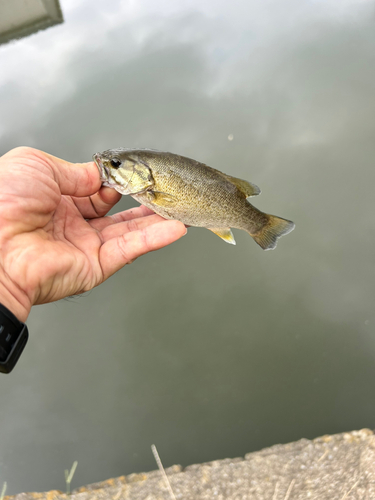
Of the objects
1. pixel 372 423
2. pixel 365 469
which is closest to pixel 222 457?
pixel 365 469

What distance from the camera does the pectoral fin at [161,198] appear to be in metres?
2.85

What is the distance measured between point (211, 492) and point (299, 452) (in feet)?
2.92

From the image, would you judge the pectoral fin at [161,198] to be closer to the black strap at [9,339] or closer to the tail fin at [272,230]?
the tail fin at [272,230]

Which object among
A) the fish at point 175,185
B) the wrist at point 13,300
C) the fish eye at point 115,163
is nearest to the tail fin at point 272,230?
the fish at point 175,185

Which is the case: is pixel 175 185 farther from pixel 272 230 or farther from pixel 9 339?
pixel 9 339

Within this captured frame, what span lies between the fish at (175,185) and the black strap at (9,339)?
4.22 ft

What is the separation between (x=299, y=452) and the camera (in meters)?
3.23

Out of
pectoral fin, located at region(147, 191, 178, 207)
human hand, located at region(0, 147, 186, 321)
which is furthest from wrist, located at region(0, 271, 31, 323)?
pectoral fin, located at region(147, 191, 178, 207)

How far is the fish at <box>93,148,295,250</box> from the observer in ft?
9.20

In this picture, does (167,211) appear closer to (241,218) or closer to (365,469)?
(241,218)

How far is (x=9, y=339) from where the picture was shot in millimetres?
2133

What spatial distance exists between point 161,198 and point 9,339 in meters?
1.51

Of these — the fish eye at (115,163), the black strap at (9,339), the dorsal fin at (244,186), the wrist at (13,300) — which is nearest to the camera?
the black strap at (9,339)

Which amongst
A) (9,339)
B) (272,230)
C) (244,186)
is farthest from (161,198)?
(9,339)
